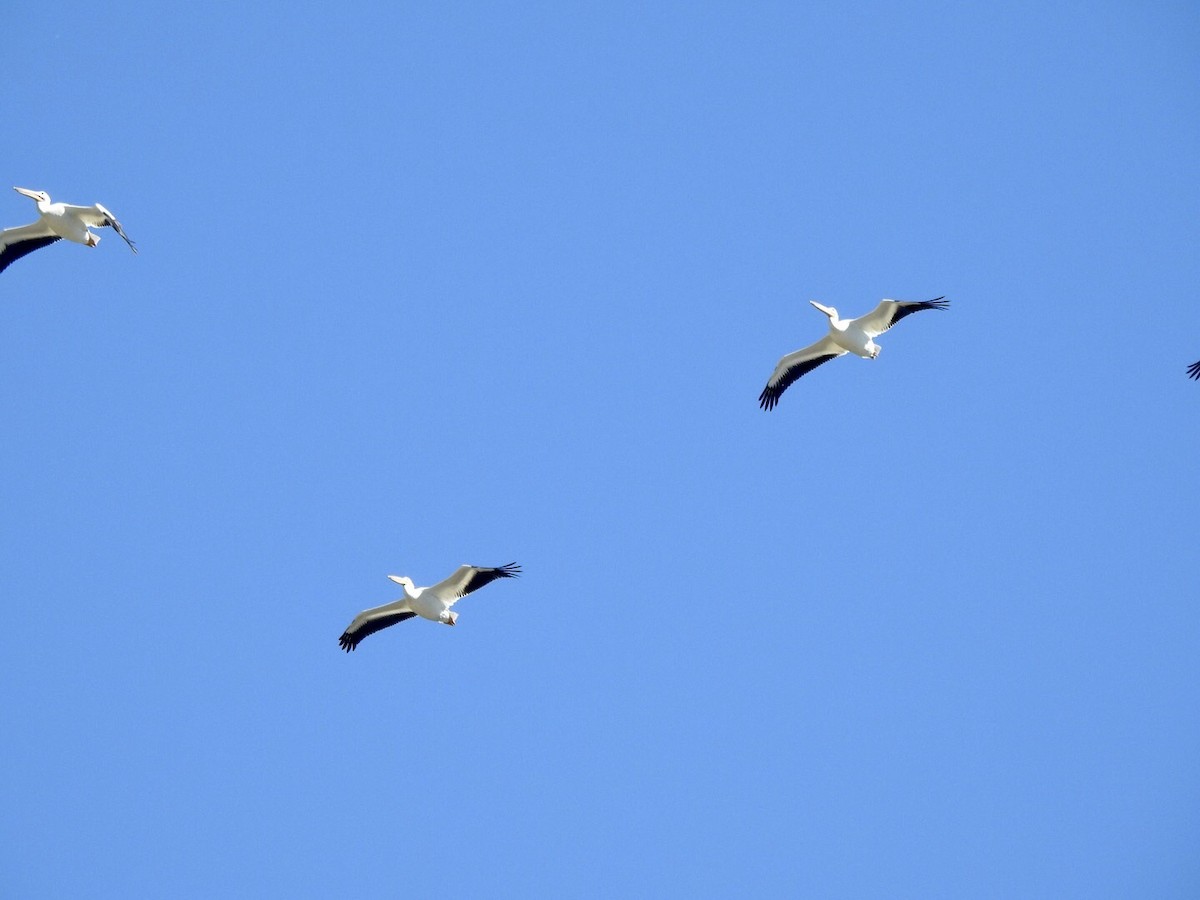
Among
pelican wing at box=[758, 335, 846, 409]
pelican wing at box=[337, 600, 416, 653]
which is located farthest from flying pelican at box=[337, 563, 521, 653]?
pelican wing at box=[758, 335, 846, 409]

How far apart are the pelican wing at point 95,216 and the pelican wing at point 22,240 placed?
741 mm

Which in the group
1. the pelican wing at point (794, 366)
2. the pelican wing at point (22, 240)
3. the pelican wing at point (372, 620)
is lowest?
the pelican wing at point (372, 620)

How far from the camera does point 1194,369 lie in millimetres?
20875

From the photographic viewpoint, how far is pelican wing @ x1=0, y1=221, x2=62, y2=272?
21.1 m

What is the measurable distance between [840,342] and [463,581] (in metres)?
7.15

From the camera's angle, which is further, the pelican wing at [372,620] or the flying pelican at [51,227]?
the pelican wing at [372,620]

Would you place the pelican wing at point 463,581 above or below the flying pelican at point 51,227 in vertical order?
below

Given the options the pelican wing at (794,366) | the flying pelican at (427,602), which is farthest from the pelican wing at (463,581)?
the pelican wing at (794,366)

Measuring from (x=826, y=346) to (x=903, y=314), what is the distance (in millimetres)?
1428

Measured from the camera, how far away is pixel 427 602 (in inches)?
833

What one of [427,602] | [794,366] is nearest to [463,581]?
[427,602]

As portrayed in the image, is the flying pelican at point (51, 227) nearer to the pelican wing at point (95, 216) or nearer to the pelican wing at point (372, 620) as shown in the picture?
the pelican wing at point (95, 216)

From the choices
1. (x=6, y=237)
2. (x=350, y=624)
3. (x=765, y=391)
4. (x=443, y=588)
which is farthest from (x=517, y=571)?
(x=6, y=237)

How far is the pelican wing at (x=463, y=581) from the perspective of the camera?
67.5 ft
